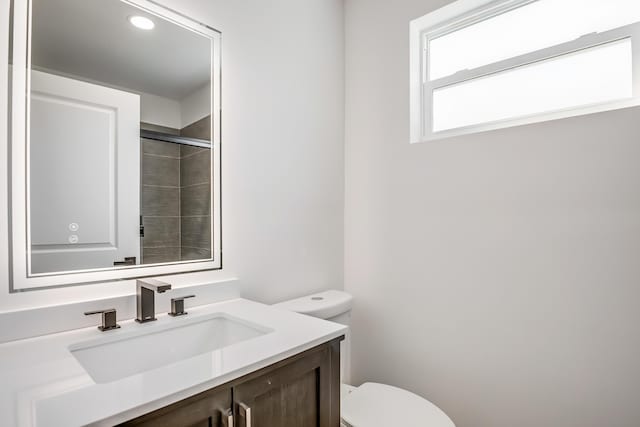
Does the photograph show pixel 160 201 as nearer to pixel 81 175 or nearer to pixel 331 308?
pixel 81 175

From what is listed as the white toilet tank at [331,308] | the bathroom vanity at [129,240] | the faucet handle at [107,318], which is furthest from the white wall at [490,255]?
the faucet handle at [107,318]

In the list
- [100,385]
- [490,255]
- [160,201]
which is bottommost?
[100,385]

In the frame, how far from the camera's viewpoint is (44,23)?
0.96 metres

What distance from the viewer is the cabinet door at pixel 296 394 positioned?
2.51 ft

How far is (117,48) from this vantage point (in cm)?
112

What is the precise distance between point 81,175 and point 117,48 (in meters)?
0.43

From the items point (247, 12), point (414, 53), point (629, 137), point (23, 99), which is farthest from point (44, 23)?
point (629, 137)

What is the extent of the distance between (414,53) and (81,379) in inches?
71.1

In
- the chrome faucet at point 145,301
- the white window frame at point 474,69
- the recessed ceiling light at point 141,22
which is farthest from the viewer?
the white window frame at point 474,69

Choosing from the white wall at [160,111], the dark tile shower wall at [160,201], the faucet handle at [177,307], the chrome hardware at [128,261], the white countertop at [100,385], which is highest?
the white wall at [160,111]

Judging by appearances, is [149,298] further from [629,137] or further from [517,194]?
[629,137]

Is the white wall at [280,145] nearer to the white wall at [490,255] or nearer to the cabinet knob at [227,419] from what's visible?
the white wall at [490,255]

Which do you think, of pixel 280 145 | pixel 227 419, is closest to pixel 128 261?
pixel 227 419

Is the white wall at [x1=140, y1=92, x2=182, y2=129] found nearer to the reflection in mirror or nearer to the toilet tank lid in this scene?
the reflection in mirror
